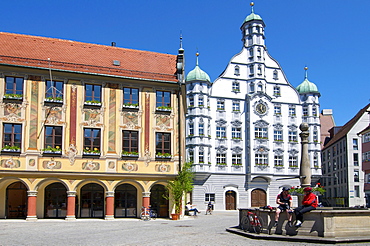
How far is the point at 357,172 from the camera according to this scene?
2712 inches

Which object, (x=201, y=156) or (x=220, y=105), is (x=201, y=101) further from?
(x=201, y=156)

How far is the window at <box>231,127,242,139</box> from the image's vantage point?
5700cm

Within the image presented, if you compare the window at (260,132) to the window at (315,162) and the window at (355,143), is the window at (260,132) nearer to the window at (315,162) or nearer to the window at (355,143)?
the window at (315,162)

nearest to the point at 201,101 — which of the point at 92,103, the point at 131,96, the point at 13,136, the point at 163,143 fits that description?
the point at 163,143

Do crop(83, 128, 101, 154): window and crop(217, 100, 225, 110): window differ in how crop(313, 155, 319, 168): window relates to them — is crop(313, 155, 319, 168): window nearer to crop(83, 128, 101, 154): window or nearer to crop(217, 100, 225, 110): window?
crop(217, 100, 225, 110): window

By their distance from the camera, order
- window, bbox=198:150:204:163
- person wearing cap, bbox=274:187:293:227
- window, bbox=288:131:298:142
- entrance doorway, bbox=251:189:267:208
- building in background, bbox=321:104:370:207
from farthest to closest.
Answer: building in background, bbox=321:104:370:207, window, bbox=288:131:298:142, entrance doorway, bbox=251:189:267:208, window, bbox=198:150:204:163, person wearing cap, bbox=274:187:293:227

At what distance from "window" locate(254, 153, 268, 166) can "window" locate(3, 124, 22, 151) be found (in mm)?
32507

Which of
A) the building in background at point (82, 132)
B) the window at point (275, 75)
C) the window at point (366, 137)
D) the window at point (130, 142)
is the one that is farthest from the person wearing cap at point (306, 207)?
the window at point (366, 137)

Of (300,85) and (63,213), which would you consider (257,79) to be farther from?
(63,213)

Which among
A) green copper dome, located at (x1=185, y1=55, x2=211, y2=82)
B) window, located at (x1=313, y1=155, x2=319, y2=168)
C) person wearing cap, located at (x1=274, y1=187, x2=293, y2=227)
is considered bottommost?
person wearing cap, located at (x1=274, y1=187, x2=293, y2=227)

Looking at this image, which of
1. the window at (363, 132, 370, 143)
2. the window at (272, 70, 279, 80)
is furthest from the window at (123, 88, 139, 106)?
the window at (363, 132, 370, 143)

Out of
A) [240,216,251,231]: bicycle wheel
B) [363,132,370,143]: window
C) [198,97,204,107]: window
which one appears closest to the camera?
[240,216,251,231]: bicycle wheel

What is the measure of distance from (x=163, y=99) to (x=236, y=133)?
A: 24.9 m

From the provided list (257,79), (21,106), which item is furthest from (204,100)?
(21,106)
